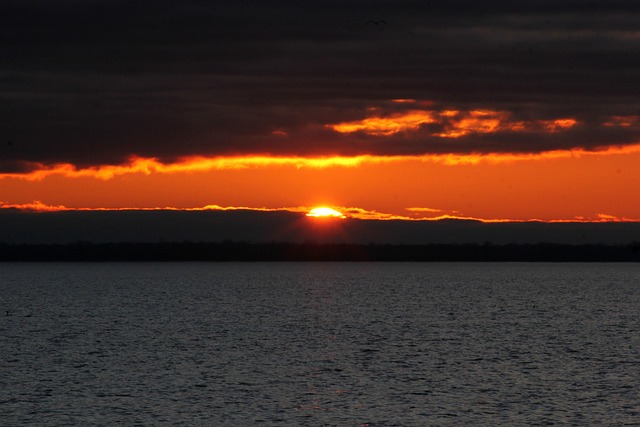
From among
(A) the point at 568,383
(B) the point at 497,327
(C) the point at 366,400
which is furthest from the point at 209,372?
(B) the point at 497,327

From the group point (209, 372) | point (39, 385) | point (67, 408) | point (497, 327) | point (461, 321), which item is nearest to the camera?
point (67, 408)

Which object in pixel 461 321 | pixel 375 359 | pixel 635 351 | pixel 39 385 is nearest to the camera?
pixel 39 385

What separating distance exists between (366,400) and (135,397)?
48.1ft

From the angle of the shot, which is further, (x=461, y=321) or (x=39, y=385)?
(x=461, y=321)

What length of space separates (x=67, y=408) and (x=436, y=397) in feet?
74.3

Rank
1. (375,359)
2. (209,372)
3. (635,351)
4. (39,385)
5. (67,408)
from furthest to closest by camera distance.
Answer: (635,351) → (375,359) → (209,372) → (39,385) → (67,408)

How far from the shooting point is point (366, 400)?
2360 inches

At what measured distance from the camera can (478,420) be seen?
173 feet

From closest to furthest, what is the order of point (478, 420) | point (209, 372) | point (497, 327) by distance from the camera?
point (478, 420), point (209, 372), point (497, 327)

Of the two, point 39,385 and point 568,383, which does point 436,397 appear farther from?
point 39,385

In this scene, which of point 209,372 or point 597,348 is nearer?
point 209,372

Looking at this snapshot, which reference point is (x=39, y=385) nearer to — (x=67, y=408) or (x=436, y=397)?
(x=67, y=408)

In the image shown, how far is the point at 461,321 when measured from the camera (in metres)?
131

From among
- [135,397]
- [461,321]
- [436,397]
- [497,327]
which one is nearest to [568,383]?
[436,397]
